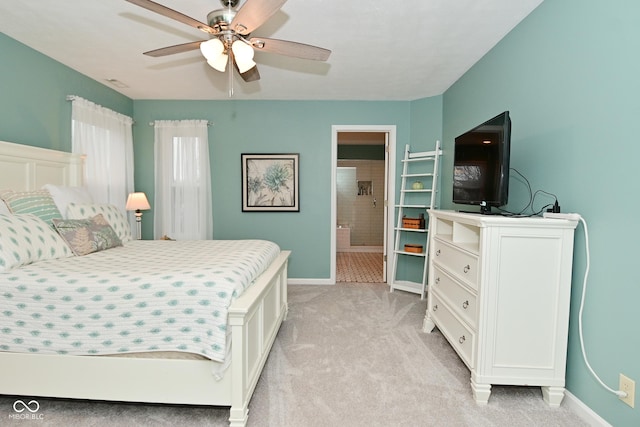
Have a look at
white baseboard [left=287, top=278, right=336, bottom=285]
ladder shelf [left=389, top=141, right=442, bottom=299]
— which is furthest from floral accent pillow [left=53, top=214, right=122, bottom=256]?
ladder shelf [left=389, top=141, right=442, bottom=299]

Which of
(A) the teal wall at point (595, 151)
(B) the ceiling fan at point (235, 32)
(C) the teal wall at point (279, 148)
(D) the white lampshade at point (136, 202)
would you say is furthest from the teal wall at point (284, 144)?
(B) the ceiling fan at point (235, 32)

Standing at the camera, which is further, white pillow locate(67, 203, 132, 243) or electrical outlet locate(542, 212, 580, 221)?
white pillow locate(67, 203, 132, 243)

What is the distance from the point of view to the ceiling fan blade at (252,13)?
1.62 metres

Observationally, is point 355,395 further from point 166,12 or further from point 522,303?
point 166,12

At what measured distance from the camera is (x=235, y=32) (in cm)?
192

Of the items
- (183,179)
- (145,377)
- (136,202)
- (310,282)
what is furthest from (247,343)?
(183,179)

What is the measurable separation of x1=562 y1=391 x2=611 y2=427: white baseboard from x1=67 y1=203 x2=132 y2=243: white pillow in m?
3.52

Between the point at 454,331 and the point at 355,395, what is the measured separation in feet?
2.87

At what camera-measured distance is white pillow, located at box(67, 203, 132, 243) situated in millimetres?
2691

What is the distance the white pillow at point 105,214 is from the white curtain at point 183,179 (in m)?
1.32

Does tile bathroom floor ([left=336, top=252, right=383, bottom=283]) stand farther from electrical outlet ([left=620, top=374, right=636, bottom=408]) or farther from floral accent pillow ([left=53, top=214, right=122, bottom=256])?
electrical outlet ([left=620, top=374, right=636, bottom=408])

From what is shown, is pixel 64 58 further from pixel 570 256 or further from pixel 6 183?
pixel 570 256

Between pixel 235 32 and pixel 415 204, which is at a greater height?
pixel 235 32

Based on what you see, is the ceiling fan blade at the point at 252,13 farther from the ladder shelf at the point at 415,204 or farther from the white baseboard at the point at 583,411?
the ladder shelf at the point at 415,204
